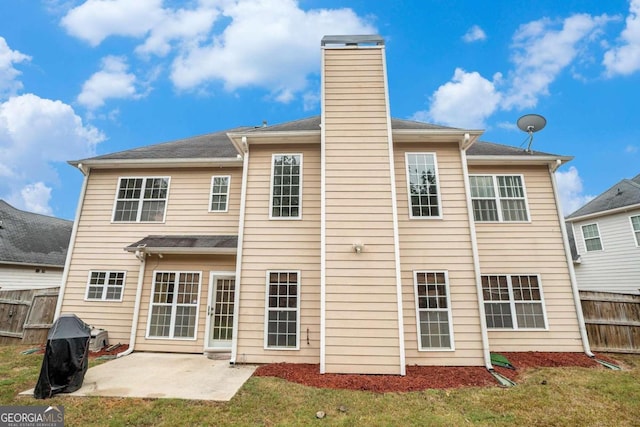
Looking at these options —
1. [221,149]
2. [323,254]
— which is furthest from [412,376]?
[221,149]

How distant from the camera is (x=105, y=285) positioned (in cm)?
859

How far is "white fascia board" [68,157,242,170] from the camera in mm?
9016

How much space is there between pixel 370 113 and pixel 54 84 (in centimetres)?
2890

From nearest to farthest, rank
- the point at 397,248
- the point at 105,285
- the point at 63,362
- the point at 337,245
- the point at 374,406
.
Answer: the point at 374,406, the point at 63,362, the point at 397,248, the point at 337,245, the point at 105,285

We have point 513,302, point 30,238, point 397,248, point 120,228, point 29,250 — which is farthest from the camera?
point 30,238

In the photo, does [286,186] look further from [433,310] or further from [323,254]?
[433,310]

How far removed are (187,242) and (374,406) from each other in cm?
647

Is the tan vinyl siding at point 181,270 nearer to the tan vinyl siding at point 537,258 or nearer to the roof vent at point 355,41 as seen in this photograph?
the roof vent at point 355,41

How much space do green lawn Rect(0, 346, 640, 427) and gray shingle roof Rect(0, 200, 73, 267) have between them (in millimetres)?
11736

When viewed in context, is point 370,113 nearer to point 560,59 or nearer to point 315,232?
point 315,232

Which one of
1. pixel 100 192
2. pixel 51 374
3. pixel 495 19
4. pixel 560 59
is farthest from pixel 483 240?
pixel 560 59

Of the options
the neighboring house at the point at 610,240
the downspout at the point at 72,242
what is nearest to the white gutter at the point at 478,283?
the neighboring house at the point at 610,240

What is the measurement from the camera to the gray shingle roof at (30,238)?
13.8 metres

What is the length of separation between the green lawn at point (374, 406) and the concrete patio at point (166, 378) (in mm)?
285
